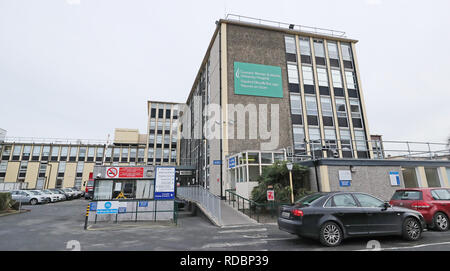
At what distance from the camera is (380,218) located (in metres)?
6.57

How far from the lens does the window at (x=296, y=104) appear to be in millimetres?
24281

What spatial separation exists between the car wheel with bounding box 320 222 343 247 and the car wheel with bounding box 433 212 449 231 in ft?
15.1

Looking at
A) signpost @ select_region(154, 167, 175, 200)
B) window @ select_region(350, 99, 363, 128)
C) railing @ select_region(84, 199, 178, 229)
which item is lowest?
railing @ select_region(84, 199, 178, 229)

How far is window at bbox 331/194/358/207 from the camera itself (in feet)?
21.4

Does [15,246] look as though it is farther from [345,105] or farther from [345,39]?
[345,39]

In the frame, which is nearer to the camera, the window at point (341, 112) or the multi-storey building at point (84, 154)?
the window at point (341, 112)

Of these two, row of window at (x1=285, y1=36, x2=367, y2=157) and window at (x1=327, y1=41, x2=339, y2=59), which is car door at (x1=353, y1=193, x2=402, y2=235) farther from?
window at (x1=327, y1=41, x2=339, y2=59)

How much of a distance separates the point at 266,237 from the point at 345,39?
29.0 meters

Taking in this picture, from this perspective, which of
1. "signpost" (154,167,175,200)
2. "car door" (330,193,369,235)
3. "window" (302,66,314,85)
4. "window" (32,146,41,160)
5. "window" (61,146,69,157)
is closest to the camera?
"car door" (330,193,369,235)

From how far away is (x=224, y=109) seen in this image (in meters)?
22.1

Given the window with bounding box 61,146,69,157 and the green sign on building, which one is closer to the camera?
the green sign on building

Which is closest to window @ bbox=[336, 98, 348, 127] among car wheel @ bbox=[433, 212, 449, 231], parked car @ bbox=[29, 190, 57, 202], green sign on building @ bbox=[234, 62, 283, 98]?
green sign on building @ bbox=[234, 62, 283, 98]

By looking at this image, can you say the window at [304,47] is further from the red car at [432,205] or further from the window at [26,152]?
the window at [26,152]

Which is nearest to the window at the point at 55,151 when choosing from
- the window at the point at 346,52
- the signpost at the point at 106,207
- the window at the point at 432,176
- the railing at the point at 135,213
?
the railing at the point at 135,213
